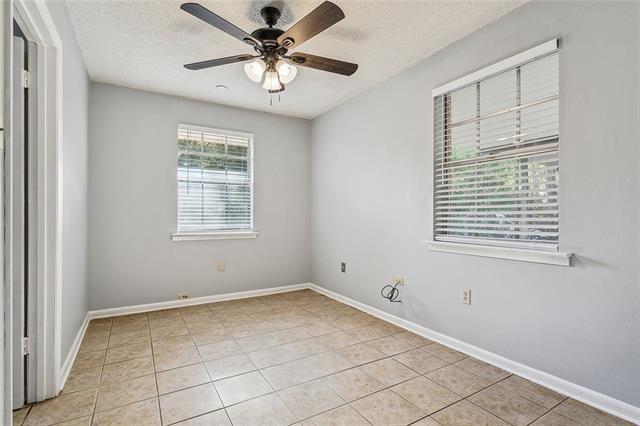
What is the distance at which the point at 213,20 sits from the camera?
1.86 meters

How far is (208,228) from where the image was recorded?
4125 mm

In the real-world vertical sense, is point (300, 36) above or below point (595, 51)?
above

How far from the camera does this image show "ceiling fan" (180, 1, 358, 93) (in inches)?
70.8

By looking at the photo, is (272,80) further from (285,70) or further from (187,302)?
(187,302)

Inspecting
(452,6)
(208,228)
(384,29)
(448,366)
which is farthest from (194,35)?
(448,366)

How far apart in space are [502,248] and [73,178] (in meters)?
3.26

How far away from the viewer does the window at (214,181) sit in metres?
4.00

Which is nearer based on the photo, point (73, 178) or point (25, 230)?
point (25, 230)

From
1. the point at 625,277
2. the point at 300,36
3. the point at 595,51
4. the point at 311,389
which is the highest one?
the point at 300,36

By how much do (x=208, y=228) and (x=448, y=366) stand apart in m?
3.03

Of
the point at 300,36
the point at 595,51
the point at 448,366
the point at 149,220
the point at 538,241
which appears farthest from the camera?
the point at 149,220

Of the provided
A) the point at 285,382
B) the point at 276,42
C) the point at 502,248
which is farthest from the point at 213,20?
the point at 502,248

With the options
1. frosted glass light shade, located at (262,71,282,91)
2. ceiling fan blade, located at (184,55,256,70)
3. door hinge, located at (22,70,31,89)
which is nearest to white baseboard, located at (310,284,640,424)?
frosted glass light shade, located at (262,71,282,91)

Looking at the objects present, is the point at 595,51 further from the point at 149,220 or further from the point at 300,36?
the point at 149,220
